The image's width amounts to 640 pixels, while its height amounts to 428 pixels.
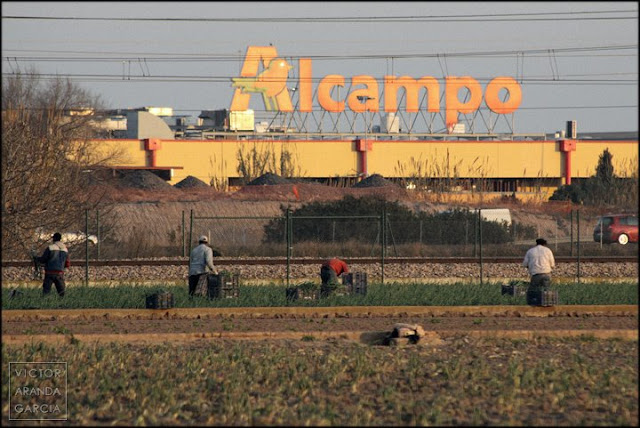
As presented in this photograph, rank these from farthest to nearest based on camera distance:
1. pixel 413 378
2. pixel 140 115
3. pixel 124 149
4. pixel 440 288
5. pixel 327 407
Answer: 1. pixel 140 115
2. pixel 124 149
3. pixel 440 288
4. pixel 413 378
5. pixel 327 407

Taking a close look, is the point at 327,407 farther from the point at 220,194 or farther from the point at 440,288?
the point at 220,194

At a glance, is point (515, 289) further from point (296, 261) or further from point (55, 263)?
point (296, 261)

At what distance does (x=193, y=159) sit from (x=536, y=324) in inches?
2225

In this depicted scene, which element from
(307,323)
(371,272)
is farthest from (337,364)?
(371,272)

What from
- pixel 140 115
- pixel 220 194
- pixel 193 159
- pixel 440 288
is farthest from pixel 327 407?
pixel 140 115

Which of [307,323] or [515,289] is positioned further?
[515,289]

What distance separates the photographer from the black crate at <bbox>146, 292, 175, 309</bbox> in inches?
859

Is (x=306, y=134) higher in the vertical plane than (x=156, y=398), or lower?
higher

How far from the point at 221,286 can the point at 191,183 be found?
46.2m

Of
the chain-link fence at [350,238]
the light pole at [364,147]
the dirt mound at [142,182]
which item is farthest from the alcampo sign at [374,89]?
the chain-link fence at [350,238]

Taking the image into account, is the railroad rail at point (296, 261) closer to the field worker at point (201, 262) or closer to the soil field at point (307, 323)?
the field worker at point (201, 262)

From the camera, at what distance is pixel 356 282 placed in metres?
24.7

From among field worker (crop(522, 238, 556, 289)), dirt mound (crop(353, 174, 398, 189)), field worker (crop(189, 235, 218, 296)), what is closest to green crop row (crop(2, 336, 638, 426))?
field worker (crop(522, 238, 556, 289))

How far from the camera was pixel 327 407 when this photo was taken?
12.7 m
